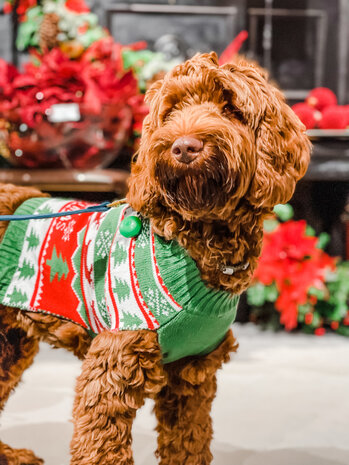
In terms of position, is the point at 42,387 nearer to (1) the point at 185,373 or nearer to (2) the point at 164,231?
(1) the point at 185,373

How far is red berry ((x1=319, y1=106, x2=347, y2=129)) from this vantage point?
2.17 metres

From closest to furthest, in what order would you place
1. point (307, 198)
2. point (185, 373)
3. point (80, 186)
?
point (185, 373) → point (80, 186) → point (307, 198)

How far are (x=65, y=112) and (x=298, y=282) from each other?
1.10 meters

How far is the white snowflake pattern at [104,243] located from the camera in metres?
0.92

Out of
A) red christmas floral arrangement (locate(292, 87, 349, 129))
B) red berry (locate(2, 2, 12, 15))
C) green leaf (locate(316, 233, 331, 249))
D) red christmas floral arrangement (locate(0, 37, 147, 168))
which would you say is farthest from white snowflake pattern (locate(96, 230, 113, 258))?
red berry (locate(2, 2, 12, 15))

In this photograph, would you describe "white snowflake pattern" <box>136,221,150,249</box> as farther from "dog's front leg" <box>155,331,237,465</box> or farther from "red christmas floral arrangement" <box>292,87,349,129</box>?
"red christmas floral arrangement" <box>292,87,349,129</box>

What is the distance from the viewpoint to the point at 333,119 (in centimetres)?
218

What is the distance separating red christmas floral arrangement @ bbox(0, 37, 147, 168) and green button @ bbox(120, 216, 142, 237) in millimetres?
980

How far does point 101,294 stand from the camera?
35.9 inches

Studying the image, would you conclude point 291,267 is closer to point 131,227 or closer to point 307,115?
point 307,115

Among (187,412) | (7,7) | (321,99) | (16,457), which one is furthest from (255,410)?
(7,7)

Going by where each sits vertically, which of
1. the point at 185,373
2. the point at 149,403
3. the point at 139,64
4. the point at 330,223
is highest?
the point at 139,64

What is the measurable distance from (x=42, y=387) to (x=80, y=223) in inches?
32.9

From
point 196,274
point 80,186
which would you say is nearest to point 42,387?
point 80,186
